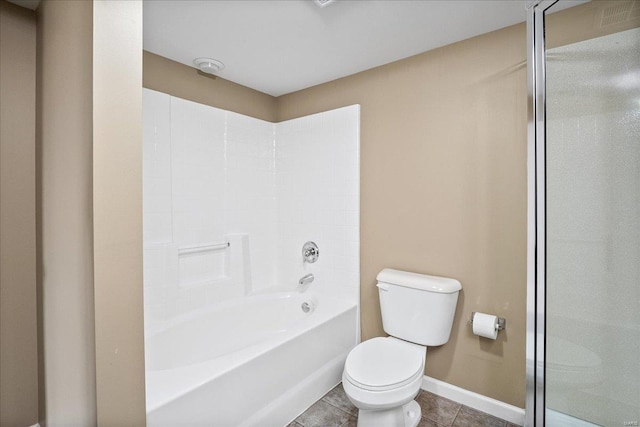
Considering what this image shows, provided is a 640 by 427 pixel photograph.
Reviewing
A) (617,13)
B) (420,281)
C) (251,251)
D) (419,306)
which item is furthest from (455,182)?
(251,251)

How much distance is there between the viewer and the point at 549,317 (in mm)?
1306

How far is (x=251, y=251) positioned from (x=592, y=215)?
2274mm

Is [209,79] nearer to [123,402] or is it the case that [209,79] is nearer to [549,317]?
[123,402]

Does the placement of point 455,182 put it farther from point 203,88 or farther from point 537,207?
point 203,88

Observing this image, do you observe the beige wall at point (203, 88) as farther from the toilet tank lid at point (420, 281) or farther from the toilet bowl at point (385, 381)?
the toilet bowl at point (385, 381)

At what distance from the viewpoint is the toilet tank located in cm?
192

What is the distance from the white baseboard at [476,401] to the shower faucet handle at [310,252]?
46.9 inches

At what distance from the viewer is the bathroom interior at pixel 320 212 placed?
103cm

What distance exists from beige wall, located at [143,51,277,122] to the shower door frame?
207cm

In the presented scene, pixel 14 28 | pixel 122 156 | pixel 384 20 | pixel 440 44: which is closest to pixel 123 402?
pixel 122 156

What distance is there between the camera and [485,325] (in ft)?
5.94

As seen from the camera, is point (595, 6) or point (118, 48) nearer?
point (118, 48)

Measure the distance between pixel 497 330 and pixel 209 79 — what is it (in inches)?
104

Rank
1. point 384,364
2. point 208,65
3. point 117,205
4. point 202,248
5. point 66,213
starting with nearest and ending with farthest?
point 117,205
point 66,213
point 384,364
point 208,65
point 202,248
